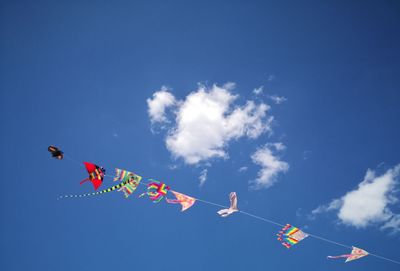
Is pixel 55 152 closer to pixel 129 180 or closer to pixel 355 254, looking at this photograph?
pixel 129 180

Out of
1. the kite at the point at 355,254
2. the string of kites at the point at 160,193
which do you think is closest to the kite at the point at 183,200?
the string of kites at the point at 160,193

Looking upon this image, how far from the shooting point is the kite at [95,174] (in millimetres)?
13203

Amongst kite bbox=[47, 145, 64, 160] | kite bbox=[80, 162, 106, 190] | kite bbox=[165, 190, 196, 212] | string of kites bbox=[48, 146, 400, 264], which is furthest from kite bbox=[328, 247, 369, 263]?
kite bbox=[47, 145, 64, 160]

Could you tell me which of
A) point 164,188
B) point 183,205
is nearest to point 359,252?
point 183,205

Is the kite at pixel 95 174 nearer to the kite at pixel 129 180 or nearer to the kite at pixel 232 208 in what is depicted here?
the kite at pixel 129 180

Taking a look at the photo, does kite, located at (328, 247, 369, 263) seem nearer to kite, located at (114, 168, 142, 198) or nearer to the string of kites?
the string of kites

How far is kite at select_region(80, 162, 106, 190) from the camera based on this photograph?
13.2 m

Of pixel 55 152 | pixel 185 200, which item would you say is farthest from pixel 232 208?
pixel 55 152

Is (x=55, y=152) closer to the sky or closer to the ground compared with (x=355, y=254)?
closer to the sky

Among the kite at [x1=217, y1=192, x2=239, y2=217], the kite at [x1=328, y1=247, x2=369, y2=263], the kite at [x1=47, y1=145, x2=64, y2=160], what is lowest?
the kite at [x1=328, y1=247, x2=369, y2=263]

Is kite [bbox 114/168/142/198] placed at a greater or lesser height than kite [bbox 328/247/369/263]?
greater

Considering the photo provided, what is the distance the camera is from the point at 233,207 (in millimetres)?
12977

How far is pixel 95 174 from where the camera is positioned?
13.3m

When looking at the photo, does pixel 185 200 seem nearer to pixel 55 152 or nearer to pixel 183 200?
pixel 183 200
